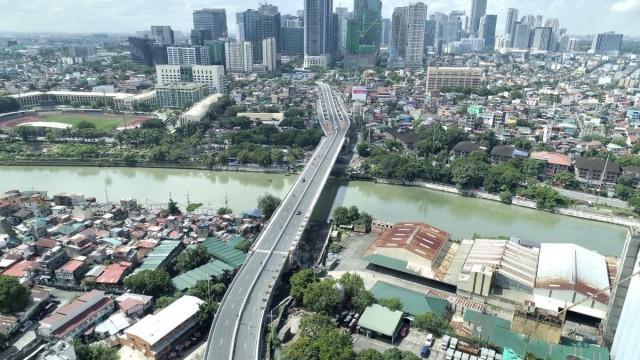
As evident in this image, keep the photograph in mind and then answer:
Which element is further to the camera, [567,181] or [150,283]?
[567,181]

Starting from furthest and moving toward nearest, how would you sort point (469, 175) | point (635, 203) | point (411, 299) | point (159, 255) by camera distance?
point (469, 175), point (635, 203), point (159, 255), point (411, 299)

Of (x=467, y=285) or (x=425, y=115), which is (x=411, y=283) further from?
(x=425, y=115)

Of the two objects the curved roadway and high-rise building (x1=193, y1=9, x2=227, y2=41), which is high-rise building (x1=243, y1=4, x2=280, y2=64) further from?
the curved roadway

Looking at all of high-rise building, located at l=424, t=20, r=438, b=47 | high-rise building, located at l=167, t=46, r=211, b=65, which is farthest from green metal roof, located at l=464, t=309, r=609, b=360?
high-rise building, located at l=424, t=20, r=438, b=47

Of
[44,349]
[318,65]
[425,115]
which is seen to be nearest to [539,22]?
[318,65]

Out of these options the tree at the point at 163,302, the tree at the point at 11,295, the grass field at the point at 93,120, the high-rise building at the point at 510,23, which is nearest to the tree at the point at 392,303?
the tree at the point at 163,302

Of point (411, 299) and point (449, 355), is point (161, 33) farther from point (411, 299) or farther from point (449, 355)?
point (449, 355)

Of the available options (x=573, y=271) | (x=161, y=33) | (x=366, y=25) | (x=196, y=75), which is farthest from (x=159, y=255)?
(x=161, y=33)
